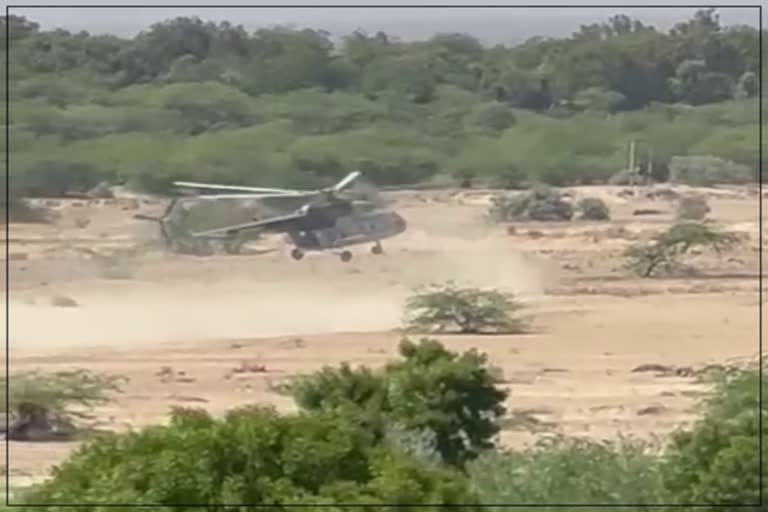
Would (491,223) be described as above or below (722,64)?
below

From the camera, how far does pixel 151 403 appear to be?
23906 millimetres

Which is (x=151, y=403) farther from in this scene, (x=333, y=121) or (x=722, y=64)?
(x=722, y=64)

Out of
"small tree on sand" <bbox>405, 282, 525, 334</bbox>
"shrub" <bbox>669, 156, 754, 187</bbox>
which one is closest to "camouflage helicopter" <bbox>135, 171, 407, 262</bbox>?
"small tree on sand" <bbox>405, 282, 525, 334</bbox>

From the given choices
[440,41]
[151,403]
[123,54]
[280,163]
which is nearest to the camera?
[151,403]

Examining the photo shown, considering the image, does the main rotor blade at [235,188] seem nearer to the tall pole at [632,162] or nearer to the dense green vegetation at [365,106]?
the dense green vegetation at [365,106]

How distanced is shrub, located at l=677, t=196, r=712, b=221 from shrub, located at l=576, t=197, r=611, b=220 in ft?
3.88

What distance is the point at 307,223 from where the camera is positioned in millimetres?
33031

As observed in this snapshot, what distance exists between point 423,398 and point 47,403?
884 centimetres

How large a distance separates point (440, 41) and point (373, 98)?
300 cm

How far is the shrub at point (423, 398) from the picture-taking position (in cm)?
1316

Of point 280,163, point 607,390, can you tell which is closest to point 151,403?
point 607,390

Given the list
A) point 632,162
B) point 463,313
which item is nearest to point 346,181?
point 632,162

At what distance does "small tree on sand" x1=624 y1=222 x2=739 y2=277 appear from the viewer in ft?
113

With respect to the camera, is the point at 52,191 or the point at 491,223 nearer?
the point at 52,191
